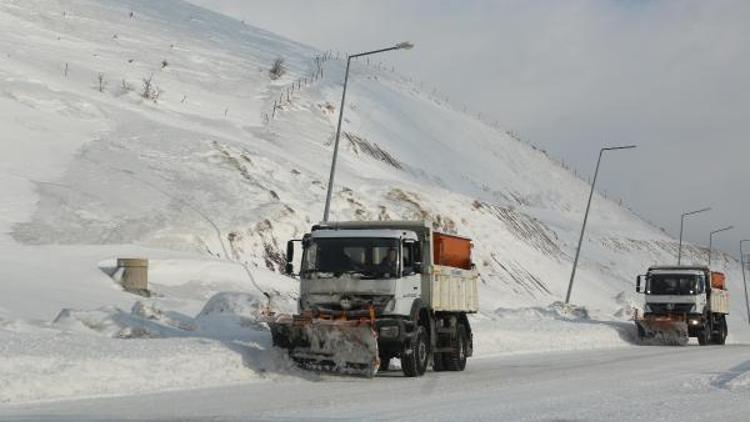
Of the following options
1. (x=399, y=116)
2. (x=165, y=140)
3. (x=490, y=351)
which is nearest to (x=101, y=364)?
(x=490, y=351)

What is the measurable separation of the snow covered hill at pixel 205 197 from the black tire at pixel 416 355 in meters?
2.50

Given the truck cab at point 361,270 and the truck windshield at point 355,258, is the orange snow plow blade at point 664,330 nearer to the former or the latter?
the truck cab at point 361,270

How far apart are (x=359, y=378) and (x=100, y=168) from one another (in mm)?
24958

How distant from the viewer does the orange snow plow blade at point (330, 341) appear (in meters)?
18.9

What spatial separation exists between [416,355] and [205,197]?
23.3 m

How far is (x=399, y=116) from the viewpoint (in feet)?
274

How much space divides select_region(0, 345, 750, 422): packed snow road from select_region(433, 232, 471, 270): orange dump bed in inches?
101

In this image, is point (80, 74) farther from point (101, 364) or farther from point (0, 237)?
point (101, 364)

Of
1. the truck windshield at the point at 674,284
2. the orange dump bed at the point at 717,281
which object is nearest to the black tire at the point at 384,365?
the truck windshield at the point at 674,284

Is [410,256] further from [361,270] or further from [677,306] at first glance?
[677,306]

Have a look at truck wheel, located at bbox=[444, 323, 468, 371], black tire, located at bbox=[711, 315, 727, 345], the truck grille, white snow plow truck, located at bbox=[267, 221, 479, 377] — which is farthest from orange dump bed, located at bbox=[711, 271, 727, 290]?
white snow plow truck, located at bbox=[267, 221, 479, 377]

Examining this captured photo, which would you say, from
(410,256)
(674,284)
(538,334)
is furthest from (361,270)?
(674,284)

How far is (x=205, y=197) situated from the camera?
41.8 meters

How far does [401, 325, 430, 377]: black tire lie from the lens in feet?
65.5
